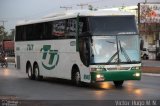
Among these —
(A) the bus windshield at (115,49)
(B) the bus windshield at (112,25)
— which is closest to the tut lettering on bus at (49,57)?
(B) the bus windshield at (112,25)

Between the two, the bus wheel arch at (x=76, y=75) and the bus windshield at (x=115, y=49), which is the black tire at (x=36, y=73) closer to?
the bus wheel arch at (x=76, y=75)

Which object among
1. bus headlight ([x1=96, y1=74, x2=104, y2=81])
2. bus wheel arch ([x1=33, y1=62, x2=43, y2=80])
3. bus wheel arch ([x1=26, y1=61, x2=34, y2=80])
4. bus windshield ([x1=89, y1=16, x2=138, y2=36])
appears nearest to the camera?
bus headlight ([x1=96, y1=74, x2=104, y2=81])

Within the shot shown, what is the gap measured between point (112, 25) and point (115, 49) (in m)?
1.07

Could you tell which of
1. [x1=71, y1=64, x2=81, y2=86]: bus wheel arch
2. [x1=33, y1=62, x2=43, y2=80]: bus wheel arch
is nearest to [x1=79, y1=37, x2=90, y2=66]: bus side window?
[x1=71, y1=64, x2=81, y2=86]: bus wheel arch

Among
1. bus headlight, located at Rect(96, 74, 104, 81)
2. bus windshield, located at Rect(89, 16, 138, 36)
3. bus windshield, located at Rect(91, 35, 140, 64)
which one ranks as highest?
bus windshield, located at Rect(89, 16, 138, 36)

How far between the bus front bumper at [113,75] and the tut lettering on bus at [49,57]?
4765mm

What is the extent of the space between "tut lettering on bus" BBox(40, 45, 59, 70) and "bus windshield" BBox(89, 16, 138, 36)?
4.28 meters

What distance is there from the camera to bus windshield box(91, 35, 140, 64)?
22.2 m

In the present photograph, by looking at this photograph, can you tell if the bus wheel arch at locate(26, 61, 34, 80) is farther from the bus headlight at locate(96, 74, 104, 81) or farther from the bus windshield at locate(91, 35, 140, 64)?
the bus headlight at locate(96, 74, 104, 81)

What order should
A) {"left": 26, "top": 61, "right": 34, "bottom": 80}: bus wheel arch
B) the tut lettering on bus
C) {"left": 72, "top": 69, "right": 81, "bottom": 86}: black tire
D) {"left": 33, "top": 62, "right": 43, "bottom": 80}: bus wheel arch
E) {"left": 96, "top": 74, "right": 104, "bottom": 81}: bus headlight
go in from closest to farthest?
{"left": 96, "top": 74, "right": 104, "bottom": 81}: bus headlight < {"left": 72, "top": 69, "right": 81, "bottom": 86}: black tire < the tut lettering on bus < {"left": 33, "top": 62, "right": 43, "bottom": 80}: bus wheel arch < {"left": 26, "top": 61, "right": 34, "bottom": 80}: bus wheel arch

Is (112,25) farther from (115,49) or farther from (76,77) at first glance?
(76,77)

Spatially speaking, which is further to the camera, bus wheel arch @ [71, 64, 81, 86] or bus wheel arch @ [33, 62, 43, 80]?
bus wheel arch @ [33, 62, 43, 80]

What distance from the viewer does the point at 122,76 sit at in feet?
72.9

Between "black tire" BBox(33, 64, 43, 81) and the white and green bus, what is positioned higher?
the white and green bus
